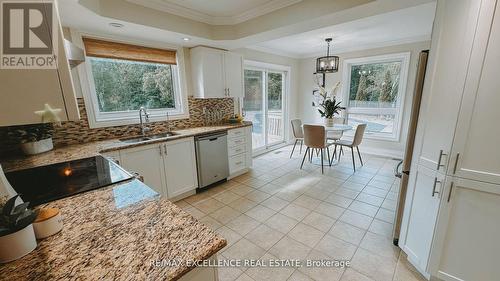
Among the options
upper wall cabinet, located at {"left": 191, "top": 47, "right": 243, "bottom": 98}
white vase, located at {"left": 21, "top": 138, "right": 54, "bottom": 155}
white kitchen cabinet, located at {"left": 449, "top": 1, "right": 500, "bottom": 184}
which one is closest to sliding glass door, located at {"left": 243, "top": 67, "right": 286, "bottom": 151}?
upper wall cabinet, located at {"left": 191, "top": 47, "right": 243, "bottom": 98}

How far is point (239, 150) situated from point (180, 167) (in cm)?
113

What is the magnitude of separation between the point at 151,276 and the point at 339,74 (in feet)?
17.7

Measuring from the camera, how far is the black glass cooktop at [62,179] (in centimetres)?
116

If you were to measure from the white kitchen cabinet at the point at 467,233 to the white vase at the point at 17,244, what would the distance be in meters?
2.18

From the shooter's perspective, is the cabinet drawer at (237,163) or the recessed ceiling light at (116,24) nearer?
the recessed ceiling light at (116,24)

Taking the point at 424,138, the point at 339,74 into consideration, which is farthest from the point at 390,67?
the point at 424,138

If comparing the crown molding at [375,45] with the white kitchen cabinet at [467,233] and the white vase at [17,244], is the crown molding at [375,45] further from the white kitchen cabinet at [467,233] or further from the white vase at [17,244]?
the white vase at [17,244]

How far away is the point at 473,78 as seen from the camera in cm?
121

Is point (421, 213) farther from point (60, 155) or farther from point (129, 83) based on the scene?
point (129, 83)

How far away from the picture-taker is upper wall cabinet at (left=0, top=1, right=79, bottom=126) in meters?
0.62

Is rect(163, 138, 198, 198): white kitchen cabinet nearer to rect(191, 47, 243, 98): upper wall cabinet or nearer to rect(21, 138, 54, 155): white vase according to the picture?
rect(191, 47, 243, 98): upper wall cabinet

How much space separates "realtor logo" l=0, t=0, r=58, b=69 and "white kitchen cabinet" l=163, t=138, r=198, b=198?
6.61 ft

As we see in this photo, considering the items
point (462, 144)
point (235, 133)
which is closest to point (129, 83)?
point (235, 133)

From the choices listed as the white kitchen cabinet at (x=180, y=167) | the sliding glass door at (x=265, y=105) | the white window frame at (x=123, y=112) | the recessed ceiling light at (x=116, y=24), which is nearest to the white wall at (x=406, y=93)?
the sliding glass door at (x=265, y=105)
